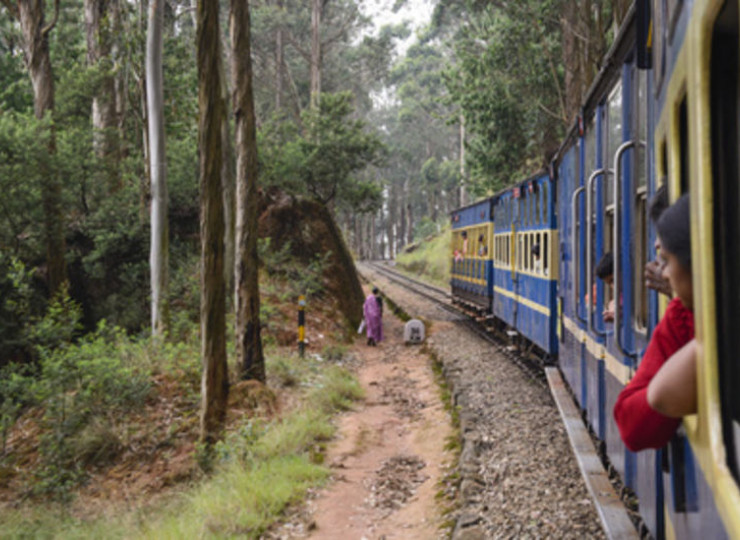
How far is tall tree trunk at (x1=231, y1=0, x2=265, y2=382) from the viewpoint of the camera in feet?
39.6

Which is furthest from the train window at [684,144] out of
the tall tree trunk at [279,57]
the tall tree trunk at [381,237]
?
the tall tree trunk at [381,237]

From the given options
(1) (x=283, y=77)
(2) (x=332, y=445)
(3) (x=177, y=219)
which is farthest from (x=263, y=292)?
(1) (x=283, y=77)

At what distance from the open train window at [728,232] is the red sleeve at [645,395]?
338mm

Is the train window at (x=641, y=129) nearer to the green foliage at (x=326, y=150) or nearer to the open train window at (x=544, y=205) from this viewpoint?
the open train window at (x=544, y=205)

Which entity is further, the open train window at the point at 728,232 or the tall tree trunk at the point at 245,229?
the tall tree trunk at the point at 245,229

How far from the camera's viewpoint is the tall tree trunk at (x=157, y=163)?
50.0 ft

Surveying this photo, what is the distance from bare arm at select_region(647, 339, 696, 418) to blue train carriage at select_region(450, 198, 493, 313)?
627 inches

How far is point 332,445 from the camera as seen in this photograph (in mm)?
9680

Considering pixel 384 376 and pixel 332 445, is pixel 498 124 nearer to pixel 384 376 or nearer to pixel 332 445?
pixel 384 376

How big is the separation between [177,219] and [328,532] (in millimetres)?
15402

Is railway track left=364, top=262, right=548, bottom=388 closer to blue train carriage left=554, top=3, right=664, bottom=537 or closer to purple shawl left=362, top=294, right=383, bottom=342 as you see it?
purple shawl left=362, top=294, right=383, bottom=342

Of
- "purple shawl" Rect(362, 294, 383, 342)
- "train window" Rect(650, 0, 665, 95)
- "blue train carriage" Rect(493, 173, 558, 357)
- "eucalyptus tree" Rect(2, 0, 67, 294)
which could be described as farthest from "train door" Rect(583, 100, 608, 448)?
"eucalyptus tree" Rect(2, 0, 67, 294)

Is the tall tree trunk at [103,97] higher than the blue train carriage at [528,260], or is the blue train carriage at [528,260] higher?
the tall tree trunk at [103,97]

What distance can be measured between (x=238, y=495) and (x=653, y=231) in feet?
17.4
